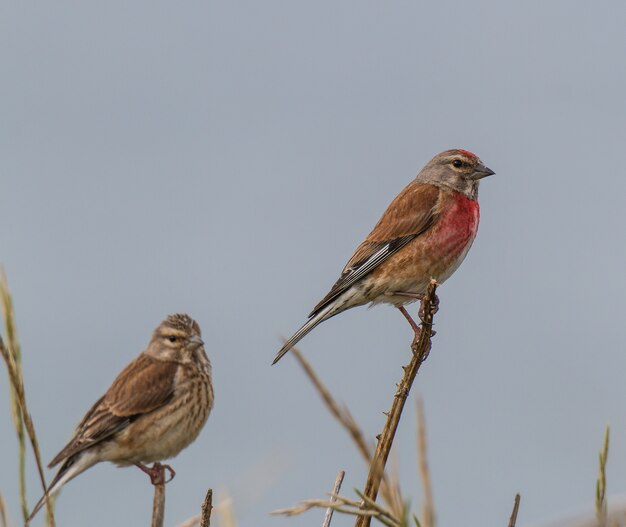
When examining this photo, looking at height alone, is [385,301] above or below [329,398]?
above

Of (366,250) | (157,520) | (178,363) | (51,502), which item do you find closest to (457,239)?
(366,250)

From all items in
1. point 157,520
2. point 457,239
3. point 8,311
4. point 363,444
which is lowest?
point 157,520

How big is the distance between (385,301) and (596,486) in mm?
4776

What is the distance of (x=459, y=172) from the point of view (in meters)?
6.72

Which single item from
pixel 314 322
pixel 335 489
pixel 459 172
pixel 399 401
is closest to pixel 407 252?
pixel 314 322

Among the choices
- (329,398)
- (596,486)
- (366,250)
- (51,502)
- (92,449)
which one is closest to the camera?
(329,398)

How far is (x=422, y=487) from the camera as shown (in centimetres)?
120

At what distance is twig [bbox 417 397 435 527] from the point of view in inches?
46.8

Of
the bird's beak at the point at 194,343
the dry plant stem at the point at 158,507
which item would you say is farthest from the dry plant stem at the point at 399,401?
A: the bird's beak at the point at 194,343

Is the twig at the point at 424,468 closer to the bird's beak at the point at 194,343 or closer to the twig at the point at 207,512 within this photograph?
the twig at the point at 207,512

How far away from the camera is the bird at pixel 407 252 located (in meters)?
5.96

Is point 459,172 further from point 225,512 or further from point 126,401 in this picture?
point 225,512

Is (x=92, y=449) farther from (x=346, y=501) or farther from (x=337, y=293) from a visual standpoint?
(x=346, y=501)

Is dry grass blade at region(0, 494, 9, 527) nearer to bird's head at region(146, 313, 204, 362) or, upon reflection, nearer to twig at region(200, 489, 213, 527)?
twig at region(200, 489, 213, 527)
